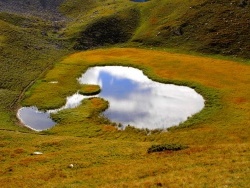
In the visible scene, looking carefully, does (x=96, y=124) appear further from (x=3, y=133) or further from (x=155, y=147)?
(x=155, y=147)

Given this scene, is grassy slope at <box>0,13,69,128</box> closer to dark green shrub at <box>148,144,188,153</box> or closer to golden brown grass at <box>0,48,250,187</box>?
golden brown grass at <box>0,48,250,187</box>

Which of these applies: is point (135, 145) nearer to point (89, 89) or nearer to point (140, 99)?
point (140, 99)

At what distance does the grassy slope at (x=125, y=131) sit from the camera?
32.8m

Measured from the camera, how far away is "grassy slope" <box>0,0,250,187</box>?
32750 millimetres

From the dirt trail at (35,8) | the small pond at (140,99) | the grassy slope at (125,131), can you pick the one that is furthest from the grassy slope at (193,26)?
the small pond at (140,99)

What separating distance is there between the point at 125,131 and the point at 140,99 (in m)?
15.2

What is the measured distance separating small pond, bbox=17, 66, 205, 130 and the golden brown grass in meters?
2.50

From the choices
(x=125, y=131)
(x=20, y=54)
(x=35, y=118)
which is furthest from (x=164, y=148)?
(x=20, y=54)

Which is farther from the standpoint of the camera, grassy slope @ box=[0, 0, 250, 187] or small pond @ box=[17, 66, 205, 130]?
small pond @ box=[17, 66, 205, 130]

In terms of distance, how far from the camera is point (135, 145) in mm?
43969

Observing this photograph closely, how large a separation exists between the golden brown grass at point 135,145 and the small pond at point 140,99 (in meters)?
2.50

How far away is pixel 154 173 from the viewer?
3241 cm

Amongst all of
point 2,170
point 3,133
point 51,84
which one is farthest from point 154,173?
point 51,84

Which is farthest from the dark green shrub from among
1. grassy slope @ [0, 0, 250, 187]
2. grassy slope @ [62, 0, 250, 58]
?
grassy slope @ [62, 0, 250, 58]
